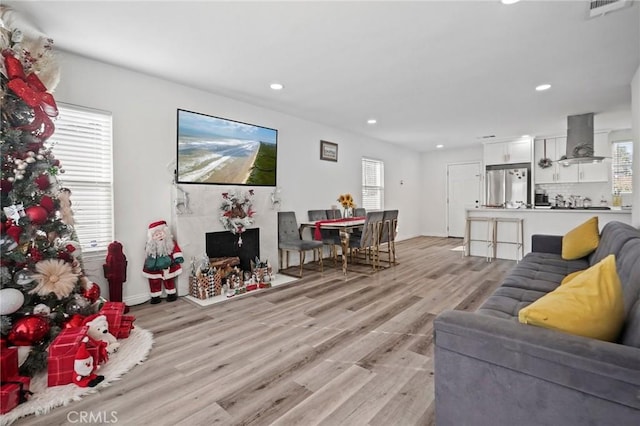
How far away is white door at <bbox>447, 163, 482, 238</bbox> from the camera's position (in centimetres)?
813

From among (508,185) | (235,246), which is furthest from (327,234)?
(508,185)

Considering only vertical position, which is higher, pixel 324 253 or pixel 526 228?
pixel 526 228

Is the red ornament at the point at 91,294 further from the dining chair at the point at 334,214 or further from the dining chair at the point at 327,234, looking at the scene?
the dining chair at the point at 334,214

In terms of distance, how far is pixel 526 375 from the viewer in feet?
3.54

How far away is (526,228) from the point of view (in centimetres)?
550

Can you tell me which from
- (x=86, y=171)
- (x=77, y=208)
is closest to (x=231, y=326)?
(x=77, y=208)

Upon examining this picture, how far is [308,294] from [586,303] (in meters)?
2.87

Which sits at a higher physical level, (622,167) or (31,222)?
(622,167)

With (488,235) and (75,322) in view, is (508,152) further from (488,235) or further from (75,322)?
(75,322)

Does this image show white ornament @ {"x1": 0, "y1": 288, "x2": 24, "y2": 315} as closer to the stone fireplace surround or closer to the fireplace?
the stone fireplace surround

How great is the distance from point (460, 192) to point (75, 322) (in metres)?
8.49

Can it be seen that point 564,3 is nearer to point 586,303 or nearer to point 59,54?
point 586,303

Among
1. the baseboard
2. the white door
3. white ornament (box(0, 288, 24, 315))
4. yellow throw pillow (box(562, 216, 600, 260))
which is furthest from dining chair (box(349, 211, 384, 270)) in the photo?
the white door

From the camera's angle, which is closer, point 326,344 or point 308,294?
point 326,344
